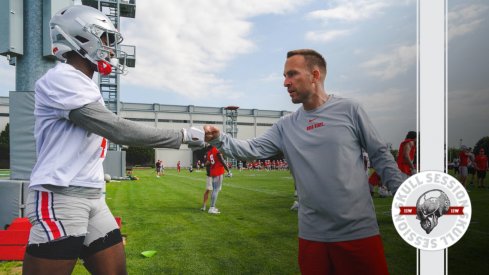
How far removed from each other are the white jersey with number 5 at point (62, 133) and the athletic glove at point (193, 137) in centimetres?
44

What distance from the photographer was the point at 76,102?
174 cm

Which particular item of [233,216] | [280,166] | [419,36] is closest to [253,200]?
[233,216]

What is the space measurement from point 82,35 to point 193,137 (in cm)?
77

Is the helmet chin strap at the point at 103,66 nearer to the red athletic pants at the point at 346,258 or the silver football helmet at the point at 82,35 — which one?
the silver football helmet at the point at 82,35

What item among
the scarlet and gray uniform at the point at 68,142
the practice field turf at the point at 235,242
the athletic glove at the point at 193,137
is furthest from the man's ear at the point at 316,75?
the practice field turf at the point at 235,242

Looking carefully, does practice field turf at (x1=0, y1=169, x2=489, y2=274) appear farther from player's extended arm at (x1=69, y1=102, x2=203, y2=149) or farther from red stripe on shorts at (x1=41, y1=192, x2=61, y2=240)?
player's extended arm at (x1=69, y1=102, x2=203, y2=149)

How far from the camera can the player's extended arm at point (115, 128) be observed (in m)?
1.75

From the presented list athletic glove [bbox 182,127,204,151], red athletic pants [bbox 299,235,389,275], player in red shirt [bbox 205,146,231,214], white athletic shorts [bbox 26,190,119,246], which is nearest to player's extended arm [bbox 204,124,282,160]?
athletic glove [bbox 182,127,204,151]

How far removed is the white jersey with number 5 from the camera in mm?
1763

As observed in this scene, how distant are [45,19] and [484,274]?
590 centimetres

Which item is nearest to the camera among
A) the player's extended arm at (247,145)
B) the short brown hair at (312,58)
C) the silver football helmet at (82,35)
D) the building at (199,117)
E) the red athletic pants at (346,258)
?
the red athletic pants at (346,258)

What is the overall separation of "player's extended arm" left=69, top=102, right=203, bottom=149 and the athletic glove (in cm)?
12

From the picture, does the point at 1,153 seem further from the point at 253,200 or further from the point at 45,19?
the point at 45,19

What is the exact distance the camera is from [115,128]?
5.82ft
